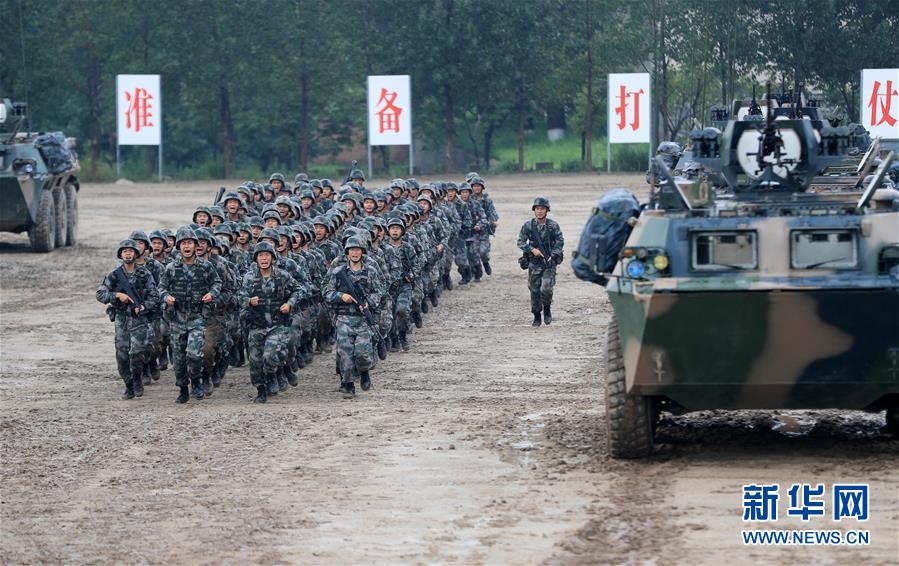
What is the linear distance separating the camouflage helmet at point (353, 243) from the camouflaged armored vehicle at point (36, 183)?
41.2 ft

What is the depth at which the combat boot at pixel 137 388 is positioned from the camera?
1455cm

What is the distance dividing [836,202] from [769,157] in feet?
2.72

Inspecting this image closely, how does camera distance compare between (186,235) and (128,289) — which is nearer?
(186,235)

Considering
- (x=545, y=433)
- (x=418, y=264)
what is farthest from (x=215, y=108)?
(x=545, y=433)

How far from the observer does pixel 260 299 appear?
14.1 metres

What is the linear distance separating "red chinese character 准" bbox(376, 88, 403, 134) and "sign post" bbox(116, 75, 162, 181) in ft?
18.2

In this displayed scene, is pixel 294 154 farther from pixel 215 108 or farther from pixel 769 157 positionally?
pixel 769 157

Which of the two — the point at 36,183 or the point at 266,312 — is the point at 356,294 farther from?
the point at 36,183

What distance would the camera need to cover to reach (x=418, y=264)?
58.0 ft

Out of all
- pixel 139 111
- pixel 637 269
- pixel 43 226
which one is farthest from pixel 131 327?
pixel 139 111

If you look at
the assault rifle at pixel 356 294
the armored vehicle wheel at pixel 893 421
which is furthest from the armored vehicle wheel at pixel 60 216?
the armored vehicle wheel at pixel 893 421

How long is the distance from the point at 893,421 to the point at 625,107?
102 ft

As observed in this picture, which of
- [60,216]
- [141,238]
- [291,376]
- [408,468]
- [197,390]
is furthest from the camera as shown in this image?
[60,216]

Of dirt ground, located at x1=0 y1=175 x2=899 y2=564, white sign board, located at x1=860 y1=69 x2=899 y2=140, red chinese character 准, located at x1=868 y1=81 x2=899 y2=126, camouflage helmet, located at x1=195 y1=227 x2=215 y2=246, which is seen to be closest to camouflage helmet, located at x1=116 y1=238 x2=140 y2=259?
camouflage helmet, located at x1=195 y1=227 x2=215 y2=246
